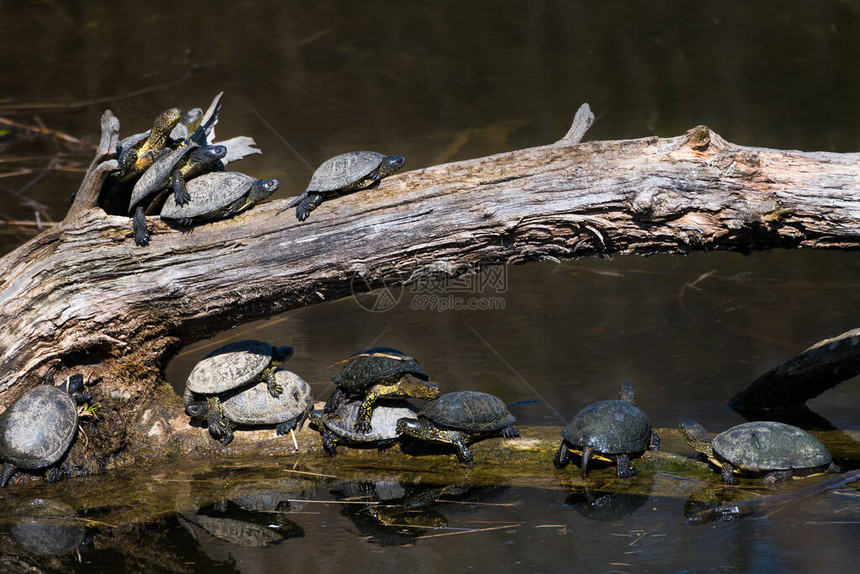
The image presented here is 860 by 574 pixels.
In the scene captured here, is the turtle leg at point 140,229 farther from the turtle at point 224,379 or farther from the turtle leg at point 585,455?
the turtle leg at point 585,455

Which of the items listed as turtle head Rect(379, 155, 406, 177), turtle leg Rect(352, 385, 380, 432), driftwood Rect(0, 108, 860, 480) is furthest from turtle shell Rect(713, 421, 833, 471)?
turtle head Rect(379, 155, 406, 177)

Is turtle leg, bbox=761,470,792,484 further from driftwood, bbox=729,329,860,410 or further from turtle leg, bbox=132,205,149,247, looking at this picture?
turtle leg, bbox=132,205,149,247

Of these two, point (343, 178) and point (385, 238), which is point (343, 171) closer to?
point (343, 178)

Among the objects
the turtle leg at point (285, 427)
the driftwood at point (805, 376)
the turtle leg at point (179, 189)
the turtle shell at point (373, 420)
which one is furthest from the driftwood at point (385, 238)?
the driftwood at point (805, 376)

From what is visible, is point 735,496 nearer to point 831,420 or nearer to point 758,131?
point 831,420

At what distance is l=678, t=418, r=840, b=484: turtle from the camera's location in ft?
13.2

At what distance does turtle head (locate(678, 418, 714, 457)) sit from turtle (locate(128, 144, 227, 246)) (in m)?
2.77

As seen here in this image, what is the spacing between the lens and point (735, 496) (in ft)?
13.0

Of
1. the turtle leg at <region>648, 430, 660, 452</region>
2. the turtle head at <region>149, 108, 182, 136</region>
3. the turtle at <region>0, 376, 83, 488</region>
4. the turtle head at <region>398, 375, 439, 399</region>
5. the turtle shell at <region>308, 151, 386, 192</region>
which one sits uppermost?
the turtle head at <region>149, 108, 182, 136</region>

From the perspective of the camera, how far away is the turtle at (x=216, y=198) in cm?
439

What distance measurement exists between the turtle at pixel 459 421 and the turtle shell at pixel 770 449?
1066 mm

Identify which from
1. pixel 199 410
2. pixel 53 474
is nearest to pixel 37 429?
pixel 53 474

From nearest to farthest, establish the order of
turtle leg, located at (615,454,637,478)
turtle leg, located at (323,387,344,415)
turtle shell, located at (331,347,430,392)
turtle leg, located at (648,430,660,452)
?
turtle leg, located at (615,454,637,478) → turtle leg, located at (648,430,660,452) → turtle shell, located at (331,347,430,392) → turtle leg, located at (323,387,344,415)

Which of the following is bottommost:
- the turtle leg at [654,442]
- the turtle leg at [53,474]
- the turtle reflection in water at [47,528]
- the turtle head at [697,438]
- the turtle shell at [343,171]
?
the turtle reflection in water at [47,528]
